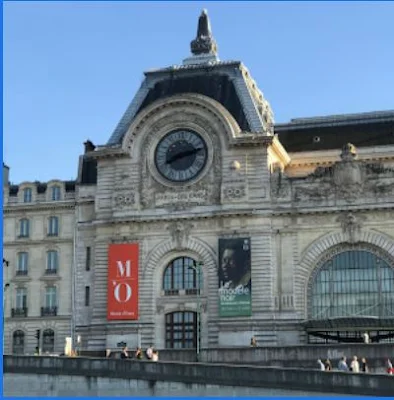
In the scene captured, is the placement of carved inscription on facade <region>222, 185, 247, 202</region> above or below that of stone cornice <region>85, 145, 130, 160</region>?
below

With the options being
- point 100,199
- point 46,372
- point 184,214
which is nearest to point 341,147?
point 184,214

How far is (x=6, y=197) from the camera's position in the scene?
7231 centimetres

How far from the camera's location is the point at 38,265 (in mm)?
70312

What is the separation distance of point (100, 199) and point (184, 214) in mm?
5957

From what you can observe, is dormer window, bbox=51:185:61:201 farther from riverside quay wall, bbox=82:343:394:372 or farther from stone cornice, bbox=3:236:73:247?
riverside quay wall, bbox=82:343:394:372

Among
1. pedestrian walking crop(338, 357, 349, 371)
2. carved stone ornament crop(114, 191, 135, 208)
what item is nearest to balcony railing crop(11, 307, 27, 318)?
carved stone ornament crop(114, 191, 135, 208)

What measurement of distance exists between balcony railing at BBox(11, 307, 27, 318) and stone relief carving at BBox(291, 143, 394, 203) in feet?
65.4

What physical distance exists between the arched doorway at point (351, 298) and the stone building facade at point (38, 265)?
1674cm

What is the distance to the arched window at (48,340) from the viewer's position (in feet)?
226

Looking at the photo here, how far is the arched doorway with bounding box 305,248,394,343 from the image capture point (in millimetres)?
60938

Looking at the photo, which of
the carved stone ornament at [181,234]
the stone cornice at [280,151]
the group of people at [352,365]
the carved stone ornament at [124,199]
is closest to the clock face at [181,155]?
the carved stone ornament at [124,199]

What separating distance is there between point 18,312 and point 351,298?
74.0 ft

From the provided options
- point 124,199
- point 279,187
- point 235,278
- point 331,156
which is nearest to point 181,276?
point 235,278

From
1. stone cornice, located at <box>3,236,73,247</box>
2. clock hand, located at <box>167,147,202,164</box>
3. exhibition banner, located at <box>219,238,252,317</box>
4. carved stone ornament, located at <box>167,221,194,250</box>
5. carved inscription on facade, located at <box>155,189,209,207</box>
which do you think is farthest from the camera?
stone cornice, located at <box>3,236,73,247</box>
